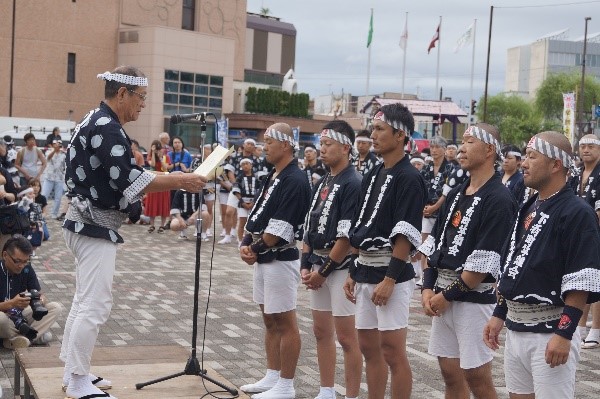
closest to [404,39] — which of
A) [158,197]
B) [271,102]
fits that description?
[271,102]

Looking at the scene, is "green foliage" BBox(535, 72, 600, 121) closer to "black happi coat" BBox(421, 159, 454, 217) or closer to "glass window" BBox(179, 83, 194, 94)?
"glass window" BBox(179, 83, 194, 94)

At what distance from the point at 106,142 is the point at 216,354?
142 inches

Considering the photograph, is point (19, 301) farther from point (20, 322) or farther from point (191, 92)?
point (191, 92)

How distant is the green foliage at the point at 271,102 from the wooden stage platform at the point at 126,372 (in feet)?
171

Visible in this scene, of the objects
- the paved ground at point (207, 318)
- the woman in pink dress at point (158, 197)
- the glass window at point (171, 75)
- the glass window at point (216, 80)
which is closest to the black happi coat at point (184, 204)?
the paved ground at point (207, 318)

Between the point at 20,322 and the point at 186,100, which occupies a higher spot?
the point at 186,100

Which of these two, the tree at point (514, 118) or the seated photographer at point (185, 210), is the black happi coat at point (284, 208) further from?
the tree at point (514, 118)

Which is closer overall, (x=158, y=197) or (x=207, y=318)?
(x=207, y=318)

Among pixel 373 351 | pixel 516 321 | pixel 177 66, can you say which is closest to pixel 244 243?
pixel 373 351

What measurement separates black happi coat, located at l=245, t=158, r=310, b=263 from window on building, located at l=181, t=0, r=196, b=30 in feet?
178

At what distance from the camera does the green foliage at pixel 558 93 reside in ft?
286

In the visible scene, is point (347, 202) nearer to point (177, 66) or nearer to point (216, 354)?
point (216, 354)

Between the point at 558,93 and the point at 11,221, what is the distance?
277 feet

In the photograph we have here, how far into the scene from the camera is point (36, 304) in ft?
27.2
